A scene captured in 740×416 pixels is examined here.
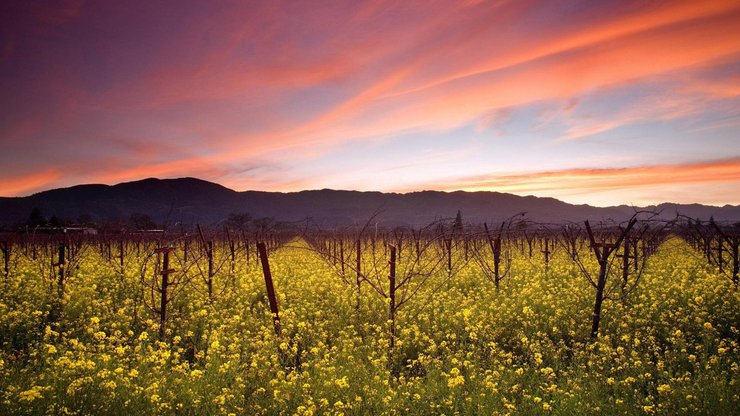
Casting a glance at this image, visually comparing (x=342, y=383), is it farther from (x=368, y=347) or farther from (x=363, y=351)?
(x=363, y=351)

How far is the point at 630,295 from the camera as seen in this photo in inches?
523

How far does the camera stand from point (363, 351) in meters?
9.84

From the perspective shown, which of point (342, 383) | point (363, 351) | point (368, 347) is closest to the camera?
point (342, 383)

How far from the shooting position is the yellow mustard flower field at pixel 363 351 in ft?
21.9

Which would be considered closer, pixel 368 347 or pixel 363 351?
pixel 368 347

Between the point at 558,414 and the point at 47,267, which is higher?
the point at 47,267

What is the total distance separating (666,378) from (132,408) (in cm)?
855

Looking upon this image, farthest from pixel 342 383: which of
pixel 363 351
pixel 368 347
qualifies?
pixel 363 351

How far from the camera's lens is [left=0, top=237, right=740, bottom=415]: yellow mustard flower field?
666cm

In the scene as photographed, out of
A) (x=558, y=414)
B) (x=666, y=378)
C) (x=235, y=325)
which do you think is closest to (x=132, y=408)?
(x=235, y=325)

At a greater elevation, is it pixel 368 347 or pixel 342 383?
pixel 342 383

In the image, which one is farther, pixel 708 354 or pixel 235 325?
pixel 235 325

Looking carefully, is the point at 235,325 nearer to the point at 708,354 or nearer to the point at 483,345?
the point at 483,345

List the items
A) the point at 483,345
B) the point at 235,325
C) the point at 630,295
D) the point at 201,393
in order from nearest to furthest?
the point at 201,393, the point at 483,345, the point at 235,325, the point at 630,295
